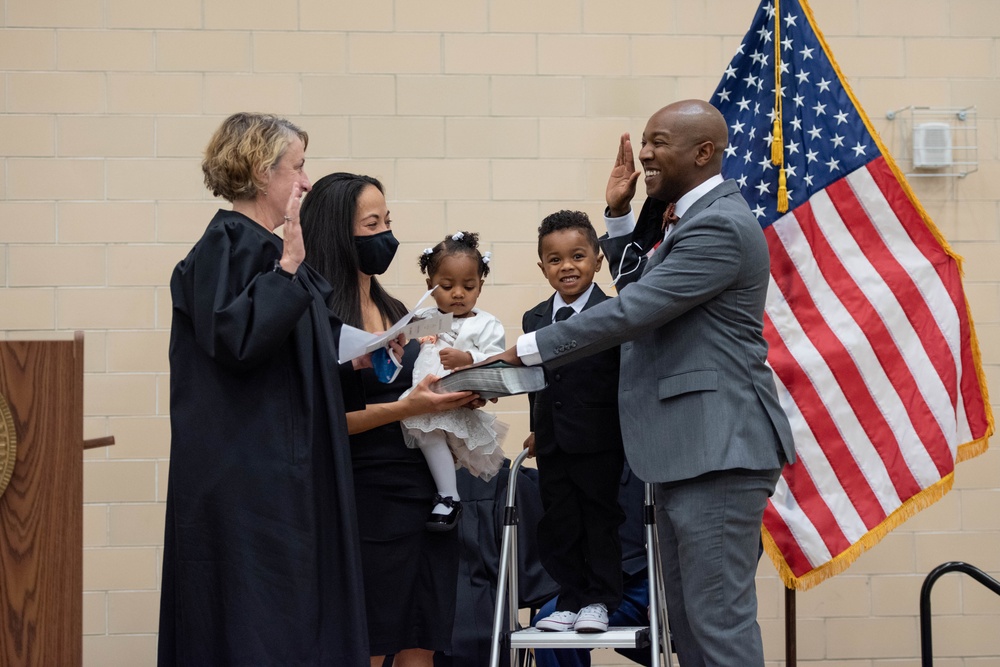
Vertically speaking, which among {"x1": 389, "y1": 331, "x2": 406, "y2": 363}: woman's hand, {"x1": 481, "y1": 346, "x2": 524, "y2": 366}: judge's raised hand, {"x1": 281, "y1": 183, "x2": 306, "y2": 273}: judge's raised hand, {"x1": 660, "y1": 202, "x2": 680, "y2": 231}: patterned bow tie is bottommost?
{"x1": 481, "y1": 346, "x2": 524, "y2": 366}: judge's raised hand

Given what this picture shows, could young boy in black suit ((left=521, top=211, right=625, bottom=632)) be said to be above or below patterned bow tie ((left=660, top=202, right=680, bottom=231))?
below

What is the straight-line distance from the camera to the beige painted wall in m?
4.38

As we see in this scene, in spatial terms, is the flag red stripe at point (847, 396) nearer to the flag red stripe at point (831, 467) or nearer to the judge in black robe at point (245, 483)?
the flag red stripe at point (831, 467)

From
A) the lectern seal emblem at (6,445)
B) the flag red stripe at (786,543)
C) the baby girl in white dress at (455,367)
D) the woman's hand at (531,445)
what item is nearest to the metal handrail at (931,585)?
the flag red stripe at (786,543)

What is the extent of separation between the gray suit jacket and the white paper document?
25 centimetres

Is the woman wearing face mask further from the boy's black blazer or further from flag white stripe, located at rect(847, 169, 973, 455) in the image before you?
flag white stripe, located at rect(847, 169, 973, 455)

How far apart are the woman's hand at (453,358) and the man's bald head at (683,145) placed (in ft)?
2.08

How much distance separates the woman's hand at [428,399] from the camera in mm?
2758

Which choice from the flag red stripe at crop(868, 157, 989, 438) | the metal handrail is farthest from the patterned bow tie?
the metal handrail

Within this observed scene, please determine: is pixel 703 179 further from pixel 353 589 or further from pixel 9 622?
pixel 9 622

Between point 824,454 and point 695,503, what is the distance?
1234mm

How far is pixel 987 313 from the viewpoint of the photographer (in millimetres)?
4605

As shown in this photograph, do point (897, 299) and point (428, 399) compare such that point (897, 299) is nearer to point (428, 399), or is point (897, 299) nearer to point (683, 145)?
point (683, 145)

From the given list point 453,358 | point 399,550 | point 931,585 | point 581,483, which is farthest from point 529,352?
point 931,585
